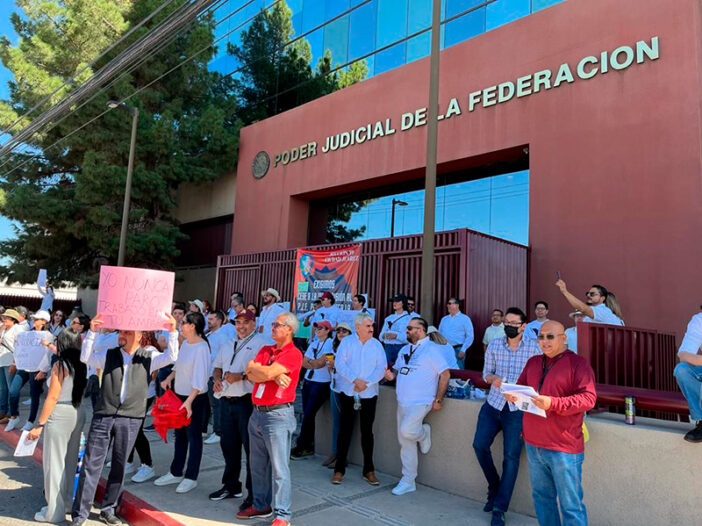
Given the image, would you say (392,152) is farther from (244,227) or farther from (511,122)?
(244,227)

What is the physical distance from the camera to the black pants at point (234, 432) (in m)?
5.39

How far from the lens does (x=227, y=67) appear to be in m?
22.5

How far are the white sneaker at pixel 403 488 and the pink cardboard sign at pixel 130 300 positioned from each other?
298 centimetres

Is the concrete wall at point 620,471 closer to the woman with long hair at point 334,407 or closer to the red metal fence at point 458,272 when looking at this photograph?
the woman with long hair at point 334,407

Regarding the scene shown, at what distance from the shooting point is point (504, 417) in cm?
511

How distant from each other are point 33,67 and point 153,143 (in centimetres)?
452

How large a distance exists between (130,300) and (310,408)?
3174 millimetres

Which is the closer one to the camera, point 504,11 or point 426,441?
point 426,441

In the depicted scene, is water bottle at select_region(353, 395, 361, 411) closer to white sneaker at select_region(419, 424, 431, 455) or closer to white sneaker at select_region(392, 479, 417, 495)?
white sneaker at select_region(419, 424, 431, 455)

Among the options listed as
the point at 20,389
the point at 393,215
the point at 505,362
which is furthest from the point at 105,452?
the point at 393,215

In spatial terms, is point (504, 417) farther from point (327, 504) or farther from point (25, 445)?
point (25, 445)

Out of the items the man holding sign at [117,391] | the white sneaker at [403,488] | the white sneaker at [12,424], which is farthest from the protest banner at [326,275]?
the man holding sign at [117,391]

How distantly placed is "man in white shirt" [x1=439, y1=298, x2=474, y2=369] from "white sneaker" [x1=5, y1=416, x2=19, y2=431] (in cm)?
723

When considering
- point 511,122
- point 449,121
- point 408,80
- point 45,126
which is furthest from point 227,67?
point 511,122
